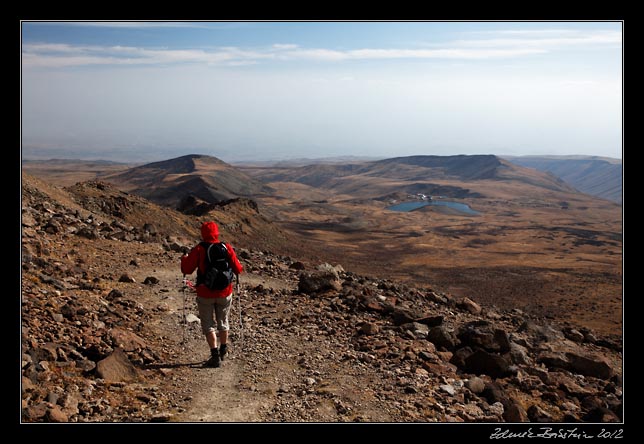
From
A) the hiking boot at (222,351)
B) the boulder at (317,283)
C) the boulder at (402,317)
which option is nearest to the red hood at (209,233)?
the hiking boot at (222,351)

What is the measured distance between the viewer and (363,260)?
4666 cm

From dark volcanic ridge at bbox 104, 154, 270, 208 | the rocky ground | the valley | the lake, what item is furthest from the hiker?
the lake

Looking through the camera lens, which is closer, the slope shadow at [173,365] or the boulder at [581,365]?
the slope shadow at [173,365]

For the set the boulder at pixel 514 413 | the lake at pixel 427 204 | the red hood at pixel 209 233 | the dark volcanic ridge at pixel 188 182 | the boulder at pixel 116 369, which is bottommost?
the boulder at pixel 514 413

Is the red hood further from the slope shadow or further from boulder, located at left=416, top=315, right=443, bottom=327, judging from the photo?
boulder, located at left=416, top=315, right=443, bottom=327

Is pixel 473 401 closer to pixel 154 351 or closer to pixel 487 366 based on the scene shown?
pixel 487 366

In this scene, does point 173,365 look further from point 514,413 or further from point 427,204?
point 427,204

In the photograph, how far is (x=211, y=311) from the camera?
25.2 feet

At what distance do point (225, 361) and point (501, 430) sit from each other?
445 cm

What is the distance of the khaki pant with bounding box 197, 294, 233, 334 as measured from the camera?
25.0 ft

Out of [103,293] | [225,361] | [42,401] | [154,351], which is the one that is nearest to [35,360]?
[42,401]

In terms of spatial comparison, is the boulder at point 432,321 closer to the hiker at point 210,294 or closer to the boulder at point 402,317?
the boulder at point 402,317

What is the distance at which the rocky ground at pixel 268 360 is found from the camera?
653 cm

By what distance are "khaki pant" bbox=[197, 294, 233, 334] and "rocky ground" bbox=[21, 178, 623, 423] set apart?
68 cm
